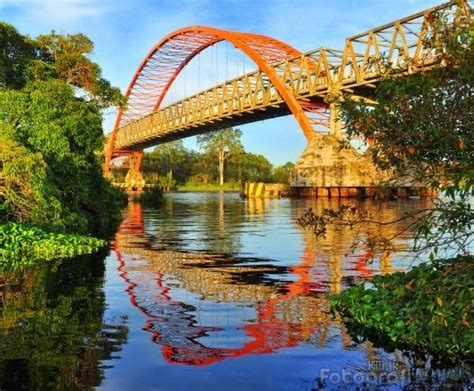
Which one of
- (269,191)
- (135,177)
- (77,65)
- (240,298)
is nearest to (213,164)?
(135,177)

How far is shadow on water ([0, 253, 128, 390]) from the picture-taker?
6336mm

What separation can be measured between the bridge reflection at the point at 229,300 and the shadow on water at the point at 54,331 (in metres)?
0.65

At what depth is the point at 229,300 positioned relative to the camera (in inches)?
406

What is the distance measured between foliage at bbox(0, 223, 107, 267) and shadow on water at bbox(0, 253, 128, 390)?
2244 mm

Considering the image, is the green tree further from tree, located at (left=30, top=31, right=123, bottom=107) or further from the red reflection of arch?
the red reflection of arch

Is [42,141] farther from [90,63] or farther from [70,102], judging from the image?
[90,63]

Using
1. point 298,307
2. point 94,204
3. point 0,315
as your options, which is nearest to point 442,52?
point 298,307

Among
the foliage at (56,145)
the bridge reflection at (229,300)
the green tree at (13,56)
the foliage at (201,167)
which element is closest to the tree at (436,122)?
the bridge reflection at (229,300)

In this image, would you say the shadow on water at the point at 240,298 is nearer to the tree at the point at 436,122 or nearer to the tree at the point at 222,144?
the tree at the point at 436,122

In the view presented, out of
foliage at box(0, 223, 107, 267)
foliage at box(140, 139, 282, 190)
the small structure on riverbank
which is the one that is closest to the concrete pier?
the small structure on riverbank

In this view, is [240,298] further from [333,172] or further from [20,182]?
[333,172]

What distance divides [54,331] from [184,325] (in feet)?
5.75

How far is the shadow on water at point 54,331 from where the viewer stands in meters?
6.34

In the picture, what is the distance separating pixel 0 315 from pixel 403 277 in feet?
19.7
